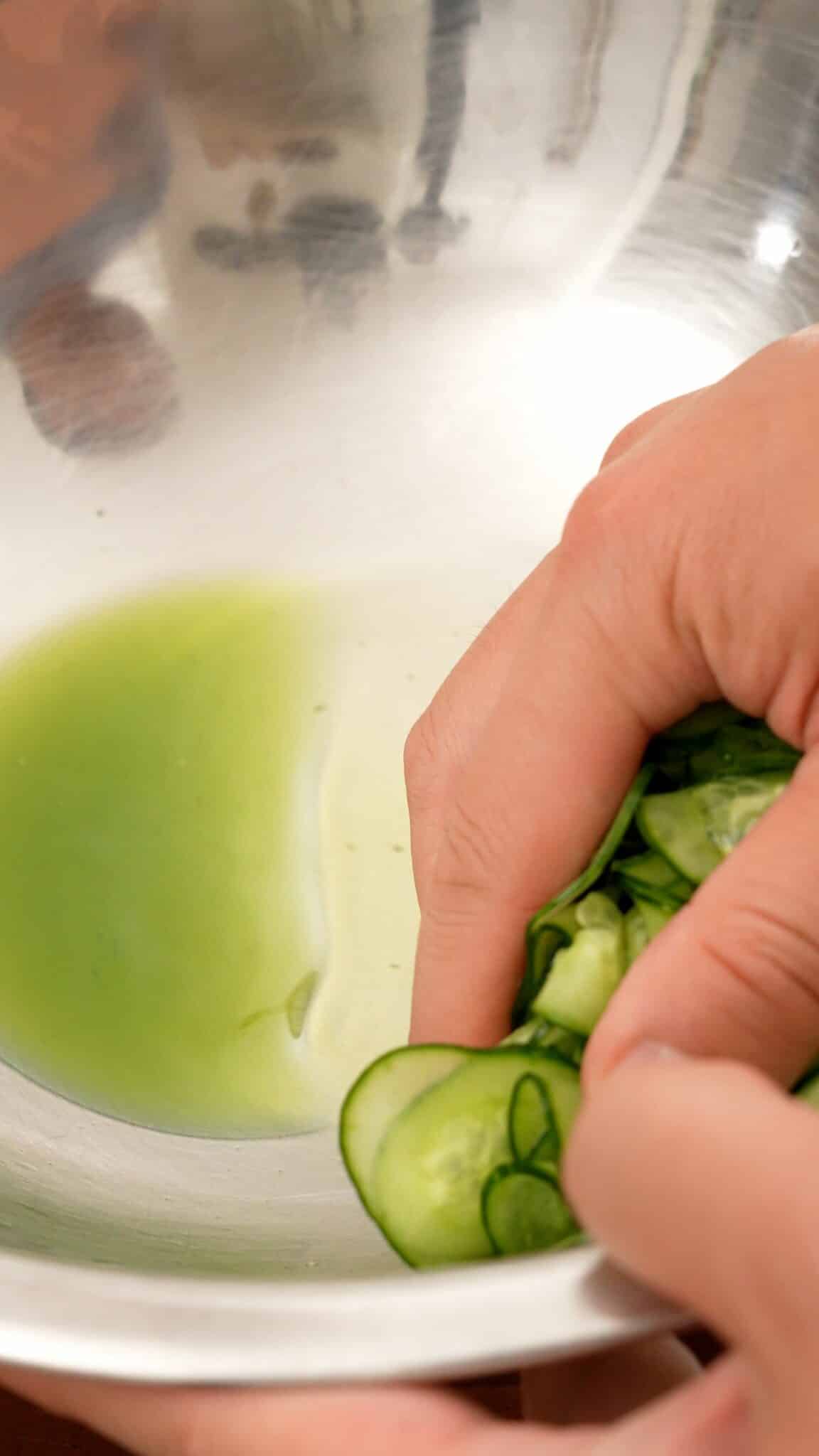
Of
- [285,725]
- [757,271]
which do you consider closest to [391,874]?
[285,725]

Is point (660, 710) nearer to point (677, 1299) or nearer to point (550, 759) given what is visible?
point (550, 759)

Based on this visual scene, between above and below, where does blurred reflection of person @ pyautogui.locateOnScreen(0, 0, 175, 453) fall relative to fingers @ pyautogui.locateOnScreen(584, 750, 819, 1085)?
above

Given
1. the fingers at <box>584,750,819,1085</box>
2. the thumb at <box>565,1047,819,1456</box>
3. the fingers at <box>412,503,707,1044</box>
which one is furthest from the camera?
the fingers at <box>412,503,707,1044</box>

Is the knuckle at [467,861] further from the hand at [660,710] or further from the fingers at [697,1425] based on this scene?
the fingers at [697,1425]

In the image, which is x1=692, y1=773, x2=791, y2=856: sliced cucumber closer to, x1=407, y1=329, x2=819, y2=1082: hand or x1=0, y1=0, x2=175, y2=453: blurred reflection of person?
x1=407, y1=329, x2=819, y2=1082: hand

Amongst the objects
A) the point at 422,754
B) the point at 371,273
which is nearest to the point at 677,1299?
the point at 422,754

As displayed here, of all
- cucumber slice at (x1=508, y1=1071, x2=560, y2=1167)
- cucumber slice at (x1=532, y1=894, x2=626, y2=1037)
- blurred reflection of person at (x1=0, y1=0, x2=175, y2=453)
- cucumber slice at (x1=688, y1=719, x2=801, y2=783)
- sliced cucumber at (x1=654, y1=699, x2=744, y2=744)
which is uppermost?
blurred reflection of person at (x1=0, y1=0, x2=175, y2=453)

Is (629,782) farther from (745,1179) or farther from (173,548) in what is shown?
(173,548)

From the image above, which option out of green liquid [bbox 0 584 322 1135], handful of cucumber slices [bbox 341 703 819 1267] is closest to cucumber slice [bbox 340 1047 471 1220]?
handful of cucumber slices [bbox 341 703 819 1267]
